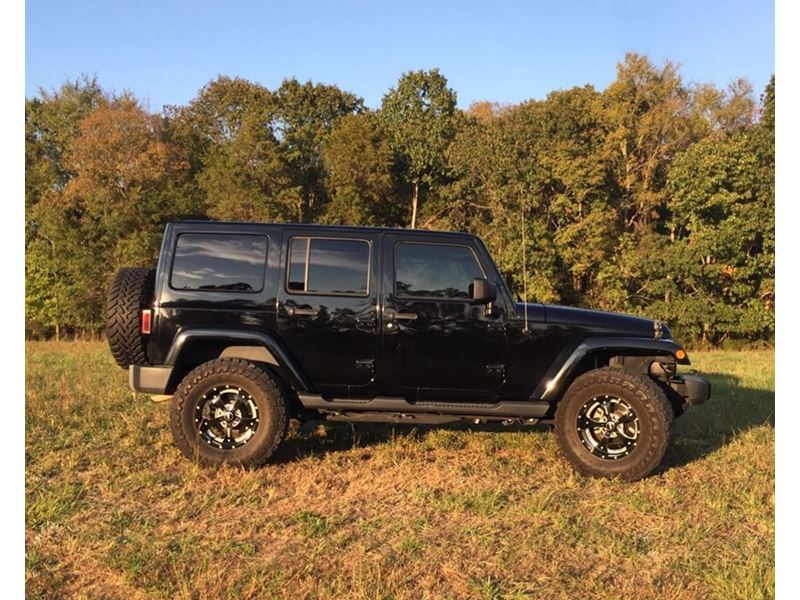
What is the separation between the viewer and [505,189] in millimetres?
22328

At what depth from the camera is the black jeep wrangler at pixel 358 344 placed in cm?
478

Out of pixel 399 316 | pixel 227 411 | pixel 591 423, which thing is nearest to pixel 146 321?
pixel 227 411

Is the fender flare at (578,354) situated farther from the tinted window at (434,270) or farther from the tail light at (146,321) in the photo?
the tail light at (146,321)

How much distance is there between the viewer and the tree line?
20.5 m

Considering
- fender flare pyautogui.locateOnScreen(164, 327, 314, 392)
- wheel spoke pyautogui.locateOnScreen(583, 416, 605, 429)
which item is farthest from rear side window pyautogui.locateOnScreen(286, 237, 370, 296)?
wheel spoke pyautogui.locateOnScreen(583, 416, 605, 429)

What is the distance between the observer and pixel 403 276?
16.3ft

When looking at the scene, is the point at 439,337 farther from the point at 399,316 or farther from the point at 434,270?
the point at 434,270

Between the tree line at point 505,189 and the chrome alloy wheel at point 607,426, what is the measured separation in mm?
16363

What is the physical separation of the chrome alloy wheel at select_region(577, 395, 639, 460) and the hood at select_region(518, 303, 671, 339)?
56 cm

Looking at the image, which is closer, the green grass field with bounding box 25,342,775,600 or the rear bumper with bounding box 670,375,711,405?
the green grass field with bounding box 25,342,775,600

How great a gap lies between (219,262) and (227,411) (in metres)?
1.18

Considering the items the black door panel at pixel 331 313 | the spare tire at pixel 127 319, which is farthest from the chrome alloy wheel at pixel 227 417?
the spare tire at pixel 127 319

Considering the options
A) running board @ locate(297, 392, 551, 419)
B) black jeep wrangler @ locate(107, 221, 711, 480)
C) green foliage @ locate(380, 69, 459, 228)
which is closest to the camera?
black jeep wrangler @ locate(107, 221, 711, 480)

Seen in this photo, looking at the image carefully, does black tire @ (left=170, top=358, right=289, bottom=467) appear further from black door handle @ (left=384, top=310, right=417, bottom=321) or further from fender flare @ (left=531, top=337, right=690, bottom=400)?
fender flare @ (left=531, top=337, right=690, bottom=400)
